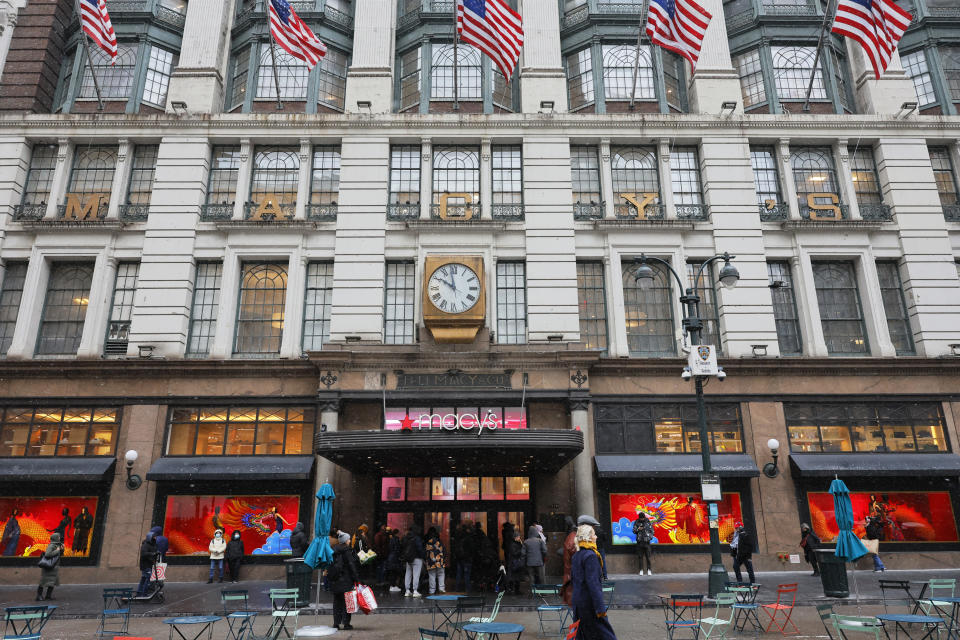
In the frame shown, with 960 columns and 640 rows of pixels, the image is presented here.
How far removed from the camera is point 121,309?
968 inches

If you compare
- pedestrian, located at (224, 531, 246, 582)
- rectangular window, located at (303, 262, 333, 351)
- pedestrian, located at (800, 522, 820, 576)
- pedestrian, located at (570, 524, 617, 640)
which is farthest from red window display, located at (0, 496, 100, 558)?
pedestrian, located at (800, 522, 820, 576)

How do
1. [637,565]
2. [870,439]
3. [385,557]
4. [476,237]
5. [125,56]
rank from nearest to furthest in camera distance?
[385,557]
[637,565]
[870,439]
[476,237]
[125,56]

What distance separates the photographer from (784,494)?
72.9ft

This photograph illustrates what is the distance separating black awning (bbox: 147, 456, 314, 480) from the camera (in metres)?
21.7

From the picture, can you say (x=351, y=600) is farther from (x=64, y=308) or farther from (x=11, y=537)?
(x=64, y=308)

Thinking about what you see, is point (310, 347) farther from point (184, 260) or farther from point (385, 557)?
point (385, 557)

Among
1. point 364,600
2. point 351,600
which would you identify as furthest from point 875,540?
point 351,600

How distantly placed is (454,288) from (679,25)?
12259 mm

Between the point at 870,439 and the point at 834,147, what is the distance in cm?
1210

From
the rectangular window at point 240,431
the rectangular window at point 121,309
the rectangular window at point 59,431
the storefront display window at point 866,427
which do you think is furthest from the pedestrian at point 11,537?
the storefront display window at point 866,427

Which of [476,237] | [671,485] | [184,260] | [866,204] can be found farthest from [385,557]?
[866,204]

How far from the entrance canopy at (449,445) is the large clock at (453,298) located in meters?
4.92

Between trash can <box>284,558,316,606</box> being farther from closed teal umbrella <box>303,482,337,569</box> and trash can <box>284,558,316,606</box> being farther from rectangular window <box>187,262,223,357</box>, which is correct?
rectangular window <box>187,262,223,357</box>

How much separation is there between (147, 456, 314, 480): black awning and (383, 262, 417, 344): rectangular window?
548 centimetres
